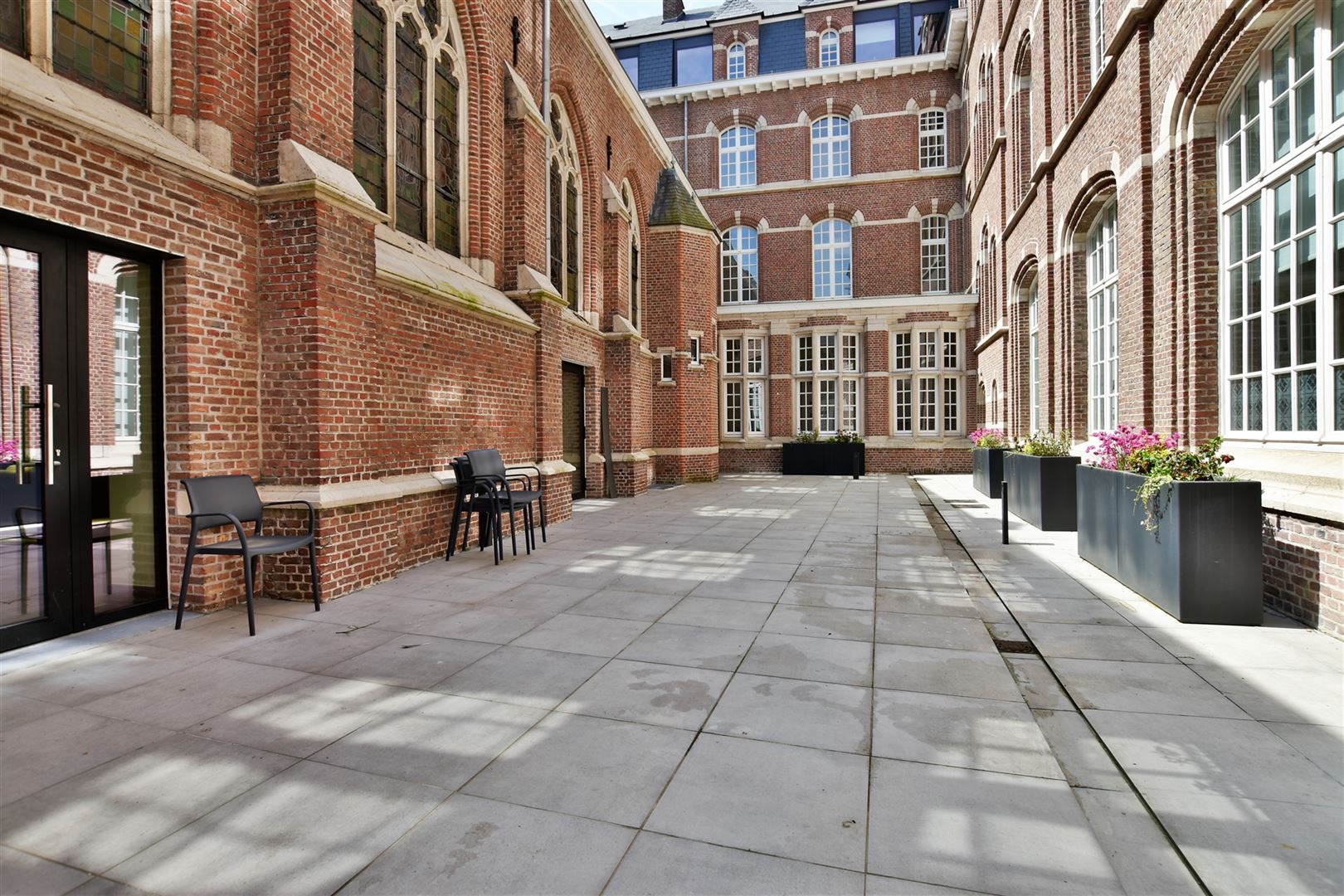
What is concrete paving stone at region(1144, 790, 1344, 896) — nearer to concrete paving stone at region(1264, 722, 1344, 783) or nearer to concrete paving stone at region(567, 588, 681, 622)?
concrete paving stone at region(1264, 722, 1344, 783)

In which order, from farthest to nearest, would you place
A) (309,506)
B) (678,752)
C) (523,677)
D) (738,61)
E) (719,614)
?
(738,61), (309,506), (719,614), (523,677), (678,752)

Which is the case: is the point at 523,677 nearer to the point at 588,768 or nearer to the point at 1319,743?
the point at 588,768

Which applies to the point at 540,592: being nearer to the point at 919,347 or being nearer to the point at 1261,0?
the point at 1261,0

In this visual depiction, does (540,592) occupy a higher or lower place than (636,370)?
lower

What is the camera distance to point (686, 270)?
16.2 meters

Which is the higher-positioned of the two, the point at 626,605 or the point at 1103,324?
the point at 1103,324

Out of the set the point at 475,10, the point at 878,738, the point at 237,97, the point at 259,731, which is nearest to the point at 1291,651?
the point at 878,738

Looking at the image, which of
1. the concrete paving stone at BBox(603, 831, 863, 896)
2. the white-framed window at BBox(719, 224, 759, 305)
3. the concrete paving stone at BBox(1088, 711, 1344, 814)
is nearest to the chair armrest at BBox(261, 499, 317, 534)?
the concrete paving stone at BBox(603, 831, 863, 896)

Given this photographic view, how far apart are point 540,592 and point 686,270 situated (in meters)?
12.5

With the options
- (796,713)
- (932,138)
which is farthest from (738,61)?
(796,713)

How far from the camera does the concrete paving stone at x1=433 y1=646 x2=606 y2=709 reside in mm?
3088

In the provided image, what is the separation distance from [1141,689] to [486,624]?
369 centimetres

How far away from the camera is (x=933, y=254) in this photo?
70.4 feet

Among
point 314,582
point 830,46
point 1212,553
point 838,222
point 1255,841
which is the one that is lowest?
point 1255,841
